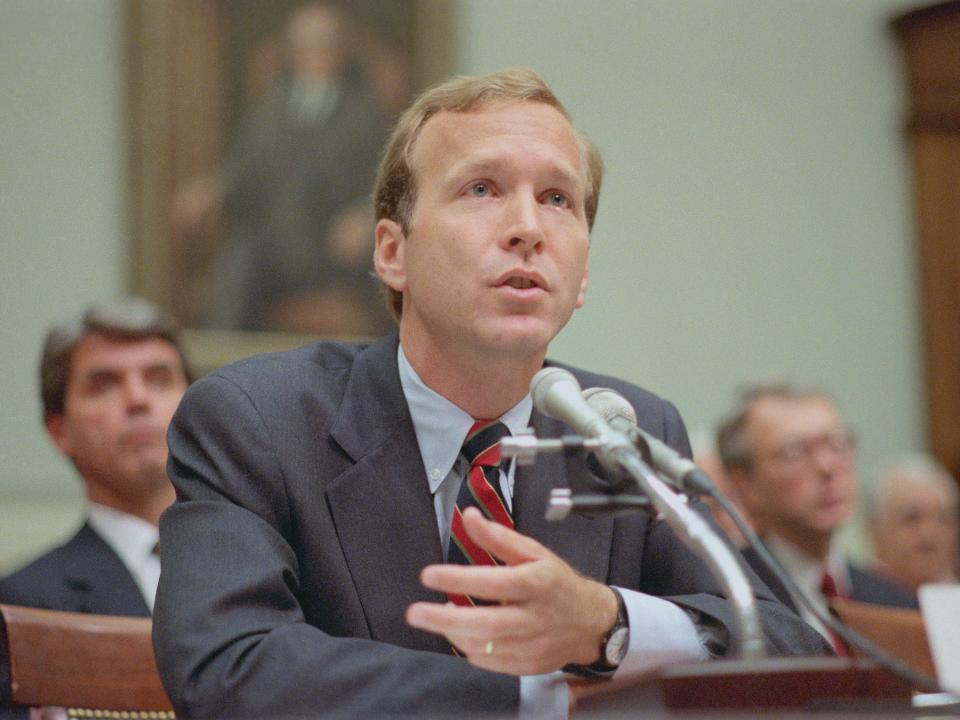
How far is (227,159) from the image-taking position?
599cm

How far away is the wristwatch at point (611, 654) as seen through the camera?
1.88 m

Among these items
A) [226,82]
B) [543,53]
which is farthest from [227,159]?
[543,53]

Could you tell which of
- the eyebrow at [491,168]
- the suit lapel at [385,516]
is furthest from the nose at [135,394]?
the eyebrow at [491,168]

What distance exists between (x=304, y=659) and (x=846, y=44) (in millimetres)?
5866

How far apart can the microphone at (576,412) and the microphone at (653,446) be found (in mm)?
22

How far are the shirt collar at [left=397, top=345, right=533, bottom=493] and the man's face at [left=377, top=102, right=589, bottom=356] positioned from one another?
91 mm

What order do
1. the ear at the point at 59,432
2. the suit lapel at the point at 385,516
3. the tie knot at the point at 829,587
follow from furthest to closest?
the tie knot at the point at 829,587 < the ear at the point at 59,432 < the suit lapel at the point at 385,516

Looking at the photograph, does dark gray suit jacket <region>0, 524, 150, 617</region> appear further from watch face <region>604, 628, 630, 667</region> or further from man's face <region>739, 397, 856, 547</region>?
man's face <region>739, 397, 856, 547</region>

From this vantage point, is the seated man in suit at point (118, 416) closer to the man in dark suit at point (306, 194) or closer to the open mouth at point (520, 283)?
the open mouth at point (520, 283)

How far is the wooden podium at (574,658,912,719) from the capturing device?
1421 millimetres

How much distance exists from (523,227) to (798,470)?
2819mm

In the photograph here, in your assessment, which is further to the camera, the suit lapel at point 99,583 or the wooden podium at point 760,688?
the suit lapel at point 99,583

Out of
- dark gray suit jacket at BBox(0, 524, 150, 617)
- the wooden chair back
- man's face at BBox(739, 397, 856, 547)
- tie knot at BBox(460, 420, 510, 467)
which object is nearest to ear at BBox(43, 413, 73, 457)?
dark gray suit jacket at BBox(0, 524, 150, 617)

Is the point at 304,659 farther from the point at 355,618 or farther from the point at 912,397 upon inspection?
the point at 912,397
